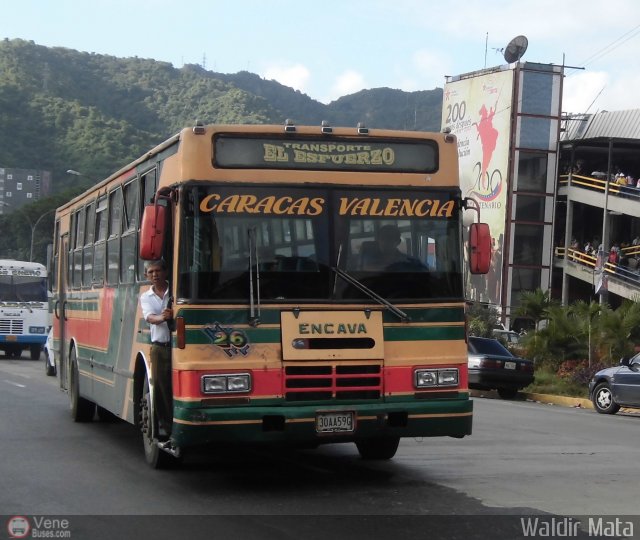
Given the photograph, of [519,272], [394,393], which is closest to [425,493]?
[394,393]

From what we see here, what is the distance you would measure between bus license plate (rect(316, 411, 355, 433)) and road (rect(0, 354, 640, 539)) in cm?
57

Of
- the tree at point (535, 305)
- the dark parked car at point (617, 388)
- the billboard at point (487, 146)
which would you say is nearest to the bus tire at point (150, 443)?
the dark parked car at point (617, 388)

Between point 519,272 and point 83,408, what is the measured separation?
133ft

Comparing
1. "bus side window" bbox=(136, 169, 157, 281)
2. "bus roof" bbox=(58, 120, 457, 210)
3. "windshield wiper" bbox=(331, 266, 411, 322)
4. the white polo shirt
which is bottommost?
the white polo shirt

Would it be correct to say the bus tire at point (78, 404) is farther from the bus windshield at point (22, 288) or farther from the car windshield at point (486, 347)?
the bus windshield at point (22, 288)

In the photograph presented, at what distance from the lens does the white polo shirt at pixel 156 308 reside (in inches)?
388

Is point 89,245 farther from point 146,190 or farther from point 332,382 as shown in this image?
point 332,382

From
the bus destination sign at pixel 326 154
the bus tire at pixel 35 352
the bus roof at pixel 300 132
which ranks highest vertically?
the bus roof at pixel 300 132

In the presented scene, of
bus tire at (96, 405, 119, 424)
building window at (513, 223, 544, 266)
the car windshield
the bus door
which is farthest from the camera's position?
building window at (513, 223, 544, 266)

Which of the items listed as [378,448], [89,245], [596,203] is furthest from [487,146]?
[378,448]

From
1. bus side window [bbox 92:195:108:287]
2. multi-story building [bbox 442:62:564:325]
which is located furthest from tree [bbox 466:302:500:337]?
bus side window [bbox 92:195:108:287]

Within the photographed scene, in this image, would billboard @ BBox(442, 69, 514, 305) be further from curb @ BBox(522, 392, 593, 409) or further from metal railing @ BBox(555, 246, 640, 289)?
curb @ BBox(522, 392, 593, 409)

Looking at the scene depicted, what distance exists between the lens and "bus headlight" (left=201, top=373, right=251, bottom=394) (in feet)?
29.9

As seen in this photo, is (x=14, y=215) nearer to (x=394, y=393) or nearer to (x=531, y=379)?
(x=531, y=379)
